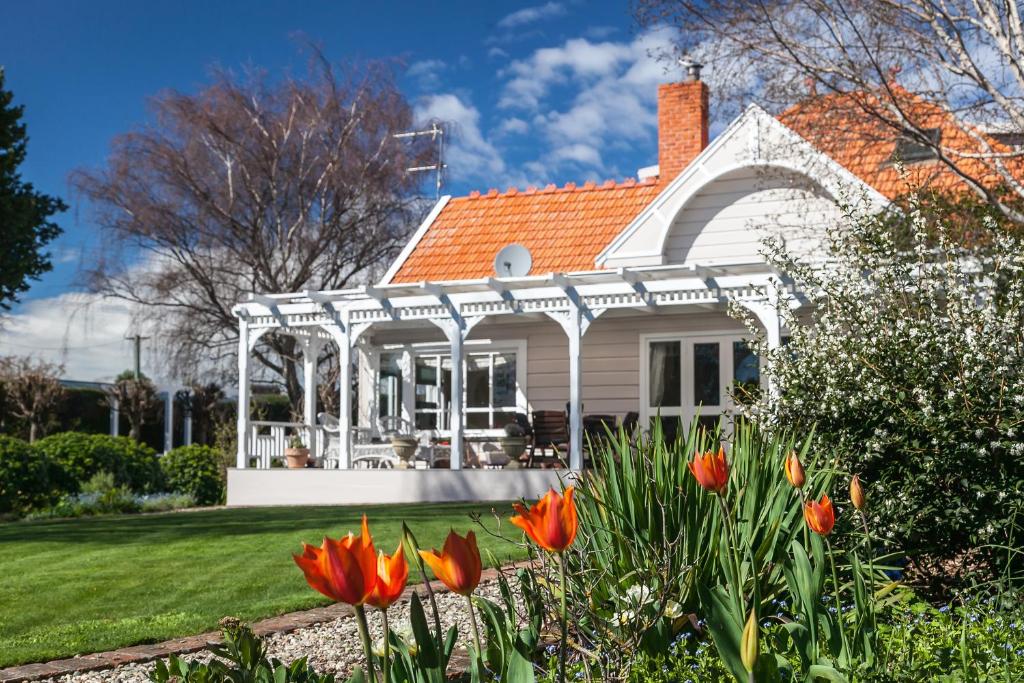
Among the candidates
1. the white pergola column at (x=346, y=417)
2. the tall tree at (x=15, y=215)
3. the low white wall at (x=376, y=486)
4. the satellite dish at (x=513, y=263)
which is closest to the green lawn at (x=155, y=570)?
the low white wall at (x=376, y=486)

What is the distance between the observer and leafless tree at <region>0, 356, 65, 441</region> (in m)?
22.6

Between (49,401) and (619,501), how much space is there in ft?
69.6

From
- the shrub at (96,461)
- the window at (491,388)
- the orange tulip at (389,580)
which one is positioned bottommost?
the shrub at (96,461)

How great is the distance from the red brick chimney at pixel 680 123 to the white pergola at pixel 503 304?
9.39 feet

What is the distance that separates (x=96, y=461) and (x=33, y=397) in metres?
7.65

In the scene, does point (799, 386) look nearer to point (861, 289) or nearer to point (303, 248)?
point (861, 289)

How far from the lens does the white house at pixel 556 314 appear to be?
564 inches

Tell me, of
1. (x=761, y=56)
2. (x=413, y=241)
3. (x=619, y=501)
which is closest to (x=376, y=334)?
(x=413, y=241)

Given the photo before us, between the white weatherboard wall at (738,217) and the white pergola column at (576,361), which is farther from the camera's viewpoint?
the white weatherboard wall at (738,217)

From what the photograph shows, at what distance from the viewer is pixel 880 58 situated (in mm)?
10039

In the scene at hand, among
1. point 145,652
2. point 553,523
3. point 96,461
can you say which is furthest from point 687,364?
point 553,523

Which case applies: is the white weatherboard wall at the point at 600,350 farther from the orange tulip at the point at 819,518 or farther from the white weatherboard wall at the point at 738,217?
the orange tulip at the point at 819,518

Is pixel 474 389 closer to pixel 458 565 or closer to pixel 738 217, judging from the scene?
pixel 738 217

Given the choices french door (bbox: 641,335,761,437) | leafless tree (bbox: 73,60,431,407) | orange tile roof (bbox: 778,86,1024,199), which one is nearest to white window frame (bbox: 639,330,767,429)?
french door (bbox: 641,335,761,437)
